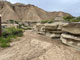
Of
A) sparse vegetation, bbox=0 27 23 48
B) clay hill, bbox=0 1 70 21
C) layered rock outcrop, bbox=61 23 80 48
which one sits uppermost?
clay hill, bbox=0 1 70 21

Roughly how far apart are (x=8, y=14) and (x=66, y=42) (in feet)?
153

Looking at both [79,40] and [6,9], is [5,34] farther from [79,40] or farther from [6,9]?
[6,9]

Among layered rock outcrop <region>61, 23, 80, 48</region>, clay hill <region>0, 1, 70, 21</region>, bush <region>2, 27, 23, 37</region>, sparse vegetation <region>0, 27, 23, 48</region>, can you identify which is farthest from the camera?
clay hill <region>0, 1, 70, 21</region>

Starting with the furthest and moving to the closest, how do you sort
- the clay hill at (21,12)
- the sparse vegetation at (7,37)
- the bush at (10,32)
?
the clay hill at (21,12), the bush at (10,32), the sparse vegetation at (7,37)

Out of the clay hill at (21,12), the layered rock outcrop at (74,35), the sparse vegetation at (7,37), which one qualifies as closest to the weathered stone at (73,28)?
the layered rock outcrop at (74,35)

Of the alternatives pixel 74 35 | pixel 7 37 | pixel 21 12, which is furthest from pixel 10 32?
pixel 21 12

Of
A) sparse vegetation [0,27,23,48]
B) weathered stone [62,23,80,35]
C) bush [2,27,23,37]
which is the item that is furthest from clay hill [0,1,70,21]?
weathered stone [62,23,80,35]

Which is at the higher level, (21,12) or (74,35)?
(21,12)

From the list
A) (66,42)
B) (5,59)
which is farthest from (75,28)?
(5,59)

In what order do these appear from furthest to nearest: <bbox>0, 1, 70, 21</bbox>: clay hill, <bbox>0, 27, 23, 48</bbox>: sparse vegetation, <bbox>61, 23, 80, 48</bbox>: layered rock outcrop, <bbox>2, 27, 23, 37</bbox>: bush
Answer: <bbox>0, 1, 70, 21</bbox>: clay hill < <bbox>2, 27, 23, 37</bbox>: bush < <bbox>0, 27, 23, 48</bbox>: sparse vegetation < <bbox>61, 23, 80, 48</bbox>: layered rock outcrop

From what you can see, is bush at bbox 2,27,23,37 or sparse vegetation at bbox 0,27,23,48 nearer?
sparse vegetation at bbox 0,27,23,48

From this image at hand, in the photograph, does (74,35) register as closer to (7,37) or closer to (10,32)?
(7,37)

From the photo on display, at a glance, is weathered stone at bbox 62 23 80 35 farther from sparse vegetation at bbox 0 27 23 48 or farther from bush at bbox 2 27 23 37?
bush at bbox 2 27 23 37

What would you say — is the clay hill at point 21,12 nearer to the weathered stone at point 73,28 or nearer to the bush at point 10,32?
the bush at point 10,32
